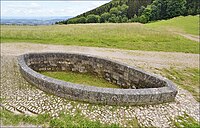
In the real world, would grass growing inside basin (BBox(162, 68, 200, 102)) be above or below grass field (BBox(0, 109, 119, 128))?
above

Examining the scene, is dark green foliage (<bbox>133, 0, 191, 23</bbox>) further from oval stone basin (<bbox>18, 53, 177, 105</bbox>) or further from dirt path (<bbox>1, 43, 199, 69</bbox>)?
oval stone basin (<bbox>18, 53, 177, 105</bbox>)

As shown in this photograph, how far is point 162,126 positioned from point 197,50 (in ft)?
50.8

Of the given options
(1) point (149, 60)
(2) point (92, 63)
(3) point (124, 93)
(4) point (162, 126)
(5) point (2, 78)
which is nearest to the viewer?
(4) point (162, 126)

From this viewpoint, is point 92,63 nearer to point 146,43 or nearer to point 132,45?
point 132,45

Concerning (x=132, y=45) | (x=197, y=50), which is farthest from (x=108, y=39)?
(x=197, y=50)

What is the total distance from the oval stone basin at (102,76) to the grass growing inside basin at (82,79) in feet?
0.91

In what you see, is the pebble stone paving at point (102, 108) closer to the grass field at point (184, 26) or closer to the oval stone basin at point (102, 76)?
the oval stone basin at point (102, 76)

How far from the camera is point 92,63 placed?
436 inches

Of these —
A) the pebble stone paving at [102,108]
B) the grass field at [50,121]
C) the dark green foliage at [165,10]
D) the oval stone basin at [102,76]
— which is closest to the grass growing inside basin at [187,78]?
the pebble stone paving at [102,108]

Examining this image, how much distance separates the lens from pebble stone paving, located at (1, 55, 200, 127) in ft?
21.7

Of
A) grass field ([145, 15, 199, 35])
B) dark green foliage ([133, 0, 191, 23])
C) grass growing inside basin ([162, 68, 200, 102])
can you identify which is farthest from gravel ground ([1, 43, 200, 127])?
dark green foliage ([133, 0, 191, 23])

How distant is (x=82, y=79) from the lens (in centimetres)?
1068

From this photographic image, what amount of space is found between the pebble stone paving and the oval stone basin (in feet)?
0.85

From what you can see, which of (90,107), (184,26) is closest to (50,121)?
(90,107)
